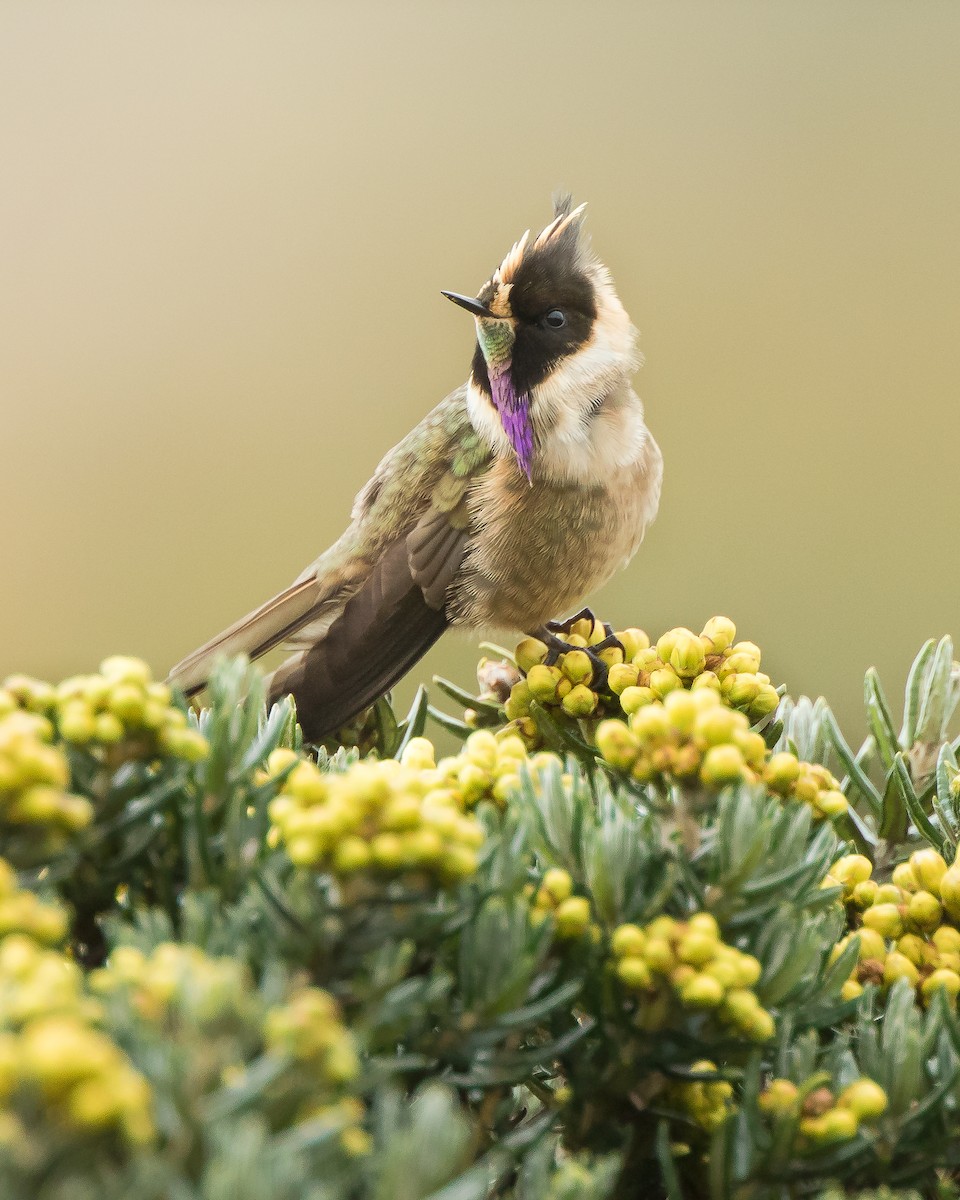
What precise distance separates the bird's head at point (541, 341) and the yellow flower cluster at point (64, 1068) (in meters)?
1.49

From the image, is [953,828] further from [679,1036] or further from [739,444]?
[739,444]

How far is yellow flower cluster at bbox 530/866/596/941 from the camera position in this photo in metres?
0.38

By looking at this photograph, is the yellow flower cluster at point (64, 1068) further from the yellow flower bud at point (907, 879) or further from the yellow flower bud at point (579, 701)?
the yellow flower bud at point (579, 701)

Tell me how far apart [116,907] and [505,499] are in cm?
136

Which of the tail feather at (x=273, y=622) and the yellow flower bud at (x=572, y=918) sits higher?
the tail feather at (x=273, y=622)

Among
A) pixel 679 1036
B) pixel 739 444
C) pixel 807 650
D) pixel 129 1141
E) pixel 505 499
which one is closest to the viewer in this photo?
pixel 129 1141

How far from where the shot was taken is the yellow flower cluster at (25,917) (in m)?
0.30

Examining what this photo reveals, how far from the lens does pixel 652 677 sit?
24.3 inches

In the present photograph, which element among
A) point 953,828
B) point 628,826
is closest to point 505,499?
point 953,828

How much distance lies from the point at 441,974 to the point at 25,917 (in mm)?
118

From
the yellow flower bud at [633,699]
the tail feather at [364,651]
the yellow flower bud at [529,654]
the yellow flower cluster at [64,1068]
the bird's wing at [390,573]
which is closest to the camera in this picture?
the yellow flower cluster at [64,1068]

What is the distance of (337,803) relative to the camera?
0.32 metres

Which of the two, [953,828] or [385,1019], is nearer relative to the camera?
[385,1019]

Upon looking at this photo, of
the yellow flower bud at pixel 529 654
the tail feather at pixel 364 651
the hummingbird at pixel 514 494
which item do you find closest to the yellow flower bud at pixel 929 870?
the yellow flower bud at pixel 529 654
